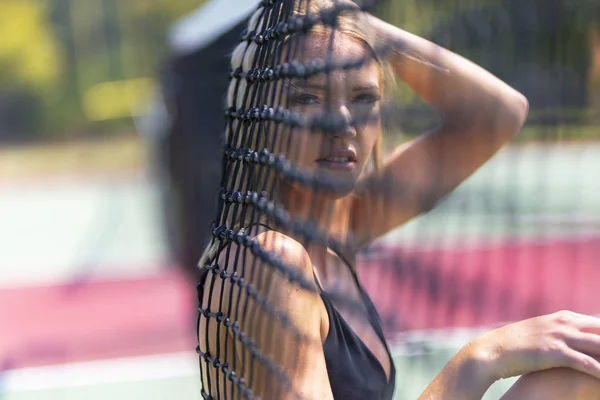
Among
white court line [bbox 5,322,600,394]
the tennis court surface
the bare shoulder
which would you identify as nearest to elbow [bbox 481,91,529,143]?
the tennis court surface

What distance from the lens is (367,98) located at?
1.31m

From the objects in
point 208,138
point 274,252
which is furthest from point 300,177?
point 208,138

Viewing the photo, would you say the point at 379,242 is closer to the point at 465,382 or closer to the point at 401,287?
the point at 465,382

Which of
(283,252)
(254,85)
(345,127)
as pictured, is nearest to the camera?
(345,127)

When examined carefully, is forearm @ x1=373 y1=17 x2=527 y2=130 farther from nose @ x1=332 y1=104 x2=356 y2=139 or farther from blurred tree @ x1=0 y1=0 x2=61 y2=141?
blurred tree @ x1=0 y1=0 x2=61 y2=141

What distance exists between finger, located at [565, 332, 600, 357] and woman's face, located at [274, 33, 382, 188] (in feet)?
1.39

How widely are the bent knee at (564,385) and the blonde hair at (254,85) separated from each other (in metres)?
0.50

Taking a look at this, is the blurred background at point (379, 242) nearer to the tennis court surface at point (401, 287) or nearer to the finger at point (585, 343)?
the tennis court surface at point (401, 287)

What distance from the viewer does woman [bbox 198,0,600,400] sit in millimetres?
1164

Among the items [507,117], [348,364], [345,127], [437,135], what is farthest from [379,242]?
[345,127]

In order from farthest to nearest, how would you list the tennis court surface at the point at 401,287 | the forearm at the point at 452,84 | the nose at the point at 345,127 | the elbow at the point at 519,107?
the tennis court surface at the point at 401,287 → the elbow at the point at 519,107 → the forearm at the point at 452,84 → the nose at the point at 345,127

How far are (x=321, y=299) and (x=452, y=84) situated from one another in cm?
62

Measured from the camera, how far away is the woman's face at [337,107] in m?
1.18

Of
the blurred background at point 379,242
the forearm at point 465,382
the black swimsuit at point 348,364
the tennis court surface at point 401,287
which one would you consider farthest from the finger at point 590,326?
the tennis court surface at point 401,287
